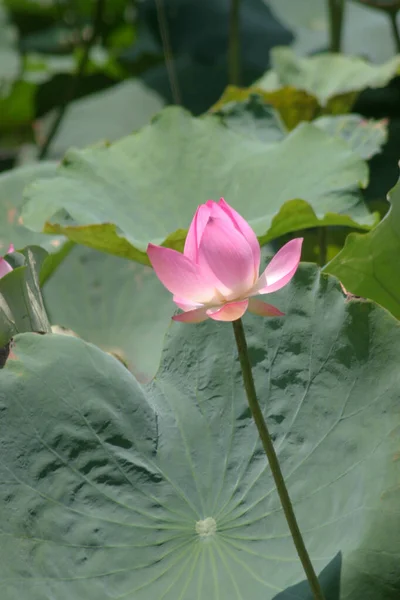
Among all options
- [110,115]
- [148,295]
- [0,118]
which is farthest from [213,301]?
[0,118]

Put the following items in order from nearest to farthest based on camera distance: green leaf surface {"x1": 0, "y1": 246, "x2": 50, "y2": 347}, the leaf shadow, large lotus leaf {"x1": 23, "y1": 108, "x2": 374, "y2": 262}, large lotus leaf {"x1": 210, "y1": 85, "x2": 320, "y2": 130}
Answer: the leaf shadow
green leaf surface {"x1": 0, "y1": 246, "x2": 50, "y2": 347}
large lotus leaf {"x1": 23, "y1": 108, "x2": 374, "y2": 262}
large lotus leaf {"x1": 210, "y1": 85, "x2": 320, "y2": 130}

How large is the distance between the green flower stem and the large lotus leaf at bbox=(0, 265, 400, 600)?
0.41ft

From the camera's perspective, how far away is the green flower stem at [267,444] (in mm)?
611

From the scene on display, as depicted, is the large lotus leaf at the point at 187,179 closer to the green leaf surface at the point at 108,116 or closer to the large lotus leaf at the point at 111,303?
the large lotus leaf at the point at 111,303

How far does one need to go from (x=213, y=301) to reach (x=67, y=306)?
102 centimetres

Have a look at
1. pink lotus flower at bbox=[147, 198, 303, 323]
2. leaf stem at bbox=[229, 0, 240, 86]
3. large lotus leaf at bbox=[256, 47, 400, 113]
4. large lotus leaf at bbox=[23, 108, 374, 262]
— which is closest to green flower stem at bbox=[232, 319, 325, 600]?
pink lotus flower at bbox=[147, 198, 303, 323]

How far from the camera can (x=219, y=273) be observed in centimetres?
64

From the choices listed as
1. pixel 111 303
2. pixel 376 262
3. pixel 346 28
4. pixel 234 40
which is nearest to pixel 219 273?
pixel 376 262

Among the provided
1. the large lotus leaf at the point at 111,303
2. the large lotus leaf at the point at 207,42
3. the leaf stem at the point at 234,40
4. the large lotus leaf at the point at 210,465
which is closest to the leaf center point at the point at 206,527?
the large lotus leaf at the point at 210,465

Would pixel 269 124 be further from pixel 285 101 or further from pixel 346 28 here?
pixel 346 28

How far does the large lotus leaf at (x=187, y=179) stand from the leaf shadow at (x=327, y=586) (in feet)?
1.78

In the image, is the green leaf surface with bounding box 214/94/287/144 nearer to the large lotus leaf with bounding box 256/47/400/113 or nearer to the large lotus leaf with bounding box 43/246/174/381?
the large lotus leaf with bounding box 256/47/400/113

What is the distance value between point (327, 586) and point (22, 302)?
0.45 meters

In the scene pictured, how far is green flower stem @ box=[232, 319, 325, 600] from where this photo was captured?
2.01ft
